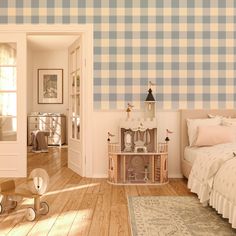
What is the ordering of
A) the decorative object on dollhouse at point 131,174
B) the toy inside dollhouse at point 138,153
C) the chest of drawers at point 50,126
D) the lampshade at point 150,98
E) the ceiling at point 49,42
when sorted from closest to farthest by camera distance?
the toy inside dollhouse at point 138,153 < the decorative object on dollhouse at point 131,174 < the lampshade at point 150,98 < the ceiling at point 49,42 < the chest of drawers at point 50,126

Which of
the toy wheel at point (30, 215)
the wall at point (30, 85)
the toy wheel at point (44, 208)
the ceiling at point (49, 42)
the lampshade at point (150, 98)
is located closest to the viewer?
the toy wheel at point (30, 215)

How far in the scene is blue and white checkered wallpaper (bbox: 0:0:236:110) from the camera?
528 centimetres

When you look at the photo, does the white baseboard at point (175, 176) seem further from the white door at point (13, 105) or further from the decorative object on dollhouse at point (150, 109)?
the white door at point (13, 105)

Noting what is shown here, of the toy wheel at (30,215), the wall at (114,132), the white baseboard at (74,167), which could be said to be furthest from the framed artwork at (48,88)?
the toy wheel at (30,215)

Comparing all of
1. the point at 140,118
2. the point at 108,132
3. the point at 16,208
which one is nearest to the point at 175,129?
the point at 140,118

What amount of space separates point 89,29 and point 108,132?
58.7 inches

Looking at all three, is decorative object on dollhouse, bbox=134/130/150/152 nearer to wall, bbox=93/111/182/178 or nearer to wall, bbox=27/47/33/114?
wall, bbox=93/111/182/178

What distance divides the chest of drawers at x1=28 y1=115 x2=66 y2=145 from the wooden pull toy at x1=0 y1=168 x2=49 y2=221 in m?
6.85

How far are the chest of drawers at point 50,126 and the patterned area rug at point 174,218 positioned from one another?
6.61m

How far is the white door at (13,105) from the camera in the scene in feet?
17.0

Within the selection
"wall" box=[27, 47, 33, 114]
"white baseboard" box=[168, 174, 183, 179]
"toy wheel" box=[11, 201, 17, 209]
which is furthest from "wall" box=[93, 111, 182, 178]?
"wall" box=[27, 47, 33, 114]

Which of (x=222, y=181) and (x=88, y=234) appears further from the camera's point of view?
(x=222, y=181)

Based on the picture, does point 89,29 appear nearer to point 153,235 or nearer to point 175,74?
point 175,74

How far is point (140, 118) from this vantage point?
509 centimetres
